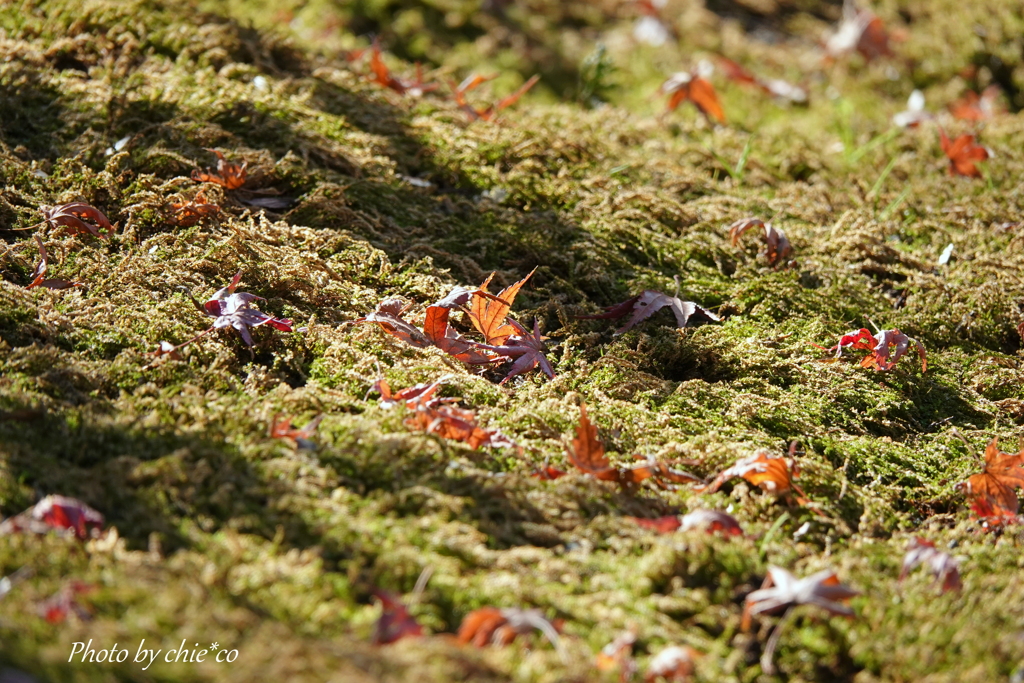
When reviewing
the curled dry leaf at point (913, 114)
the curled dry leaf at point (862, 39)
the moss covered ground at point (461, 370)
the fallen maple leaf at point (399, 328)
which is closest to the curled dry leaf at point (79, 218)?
the moss covered ground at point (461, 370)

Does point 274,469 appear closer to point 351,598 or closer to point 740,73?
point 351,598

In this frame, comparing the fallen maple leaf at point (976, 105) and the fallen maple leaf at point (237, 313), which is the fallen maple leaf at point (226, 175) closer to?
the fallen maple leaf at point (237, 313)

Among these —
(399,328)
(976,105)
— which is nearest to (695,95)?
(976,105)

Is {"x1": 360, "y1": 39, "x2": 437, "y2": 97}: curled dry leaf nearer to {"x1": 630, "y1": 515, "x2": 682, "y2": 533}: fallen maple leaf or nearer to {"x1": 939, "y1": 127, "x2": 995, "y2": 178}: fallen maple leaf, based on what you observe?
{"x1": 939, "y1": 127, "x2": 995, "y2": 178}: fallen maple leaf

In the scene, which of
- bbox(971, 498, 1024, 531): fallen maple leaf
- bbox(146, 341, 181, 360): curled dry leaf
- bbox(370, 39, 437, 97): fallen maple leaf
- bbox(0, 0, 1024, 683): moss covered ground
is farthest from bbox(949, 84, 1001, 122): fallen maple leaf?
bbox(146, 341, 181, 360): curled dry leaf

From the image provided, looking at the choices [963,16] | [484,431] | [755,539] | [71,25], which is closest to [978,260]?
[755,539]
